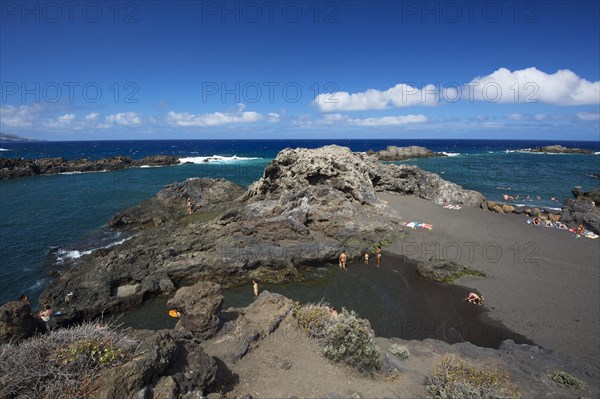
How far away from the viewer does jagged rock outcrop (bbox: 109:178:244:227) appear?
108 ft

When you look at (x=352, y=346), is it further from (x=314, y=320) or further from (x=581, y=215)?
(x=581, y=215)

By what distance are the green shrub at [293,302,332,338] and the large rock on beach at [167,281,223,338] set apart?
2801mm

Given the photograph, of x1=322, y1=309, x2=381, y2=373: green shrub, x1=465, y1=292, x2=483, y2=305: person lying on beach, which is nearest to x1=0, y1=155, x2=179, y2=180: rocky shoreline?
x1=322, y1=309, x2=381, y2=373: green shrub

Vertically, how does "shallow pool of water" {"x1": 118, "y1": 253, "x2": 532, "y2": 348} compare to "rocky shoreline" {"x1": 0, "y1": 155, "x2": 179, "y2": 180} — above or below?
below

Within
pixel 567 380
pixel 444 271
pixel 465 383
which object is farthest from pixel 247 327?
pixel 444 271

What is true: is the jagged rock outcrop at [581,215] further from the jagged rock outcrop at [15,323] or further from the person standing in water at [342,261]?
the jagged rock outcrop at [15,323]

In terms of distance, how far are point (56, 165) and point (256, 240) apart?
69.5 m

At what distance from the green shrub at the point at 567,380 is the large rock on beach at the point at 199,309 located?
10254 mm

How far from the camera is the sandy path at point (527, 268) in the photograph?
1442 cm

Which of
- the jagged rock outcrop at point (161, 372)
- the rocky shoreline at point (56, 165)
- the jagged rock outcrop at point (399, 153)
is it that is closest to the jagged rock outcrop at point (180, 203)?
the jagged rock outcrop at point (161, 372)

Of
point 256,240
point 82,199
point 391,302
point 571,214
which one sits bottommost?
point 391,302

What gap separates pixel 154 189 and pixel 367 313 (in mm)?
43953

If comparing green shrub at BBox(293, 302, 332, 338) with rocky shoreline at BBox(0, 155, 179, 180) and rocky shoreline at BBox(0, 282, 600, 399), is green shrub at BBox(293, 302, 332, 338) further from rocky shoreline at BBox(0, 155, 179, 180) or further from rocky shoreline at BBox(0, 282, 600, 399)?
rocky shoreline at BBox(0, 155, 179, 180)

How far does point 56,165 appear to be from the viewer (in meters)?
71.1
